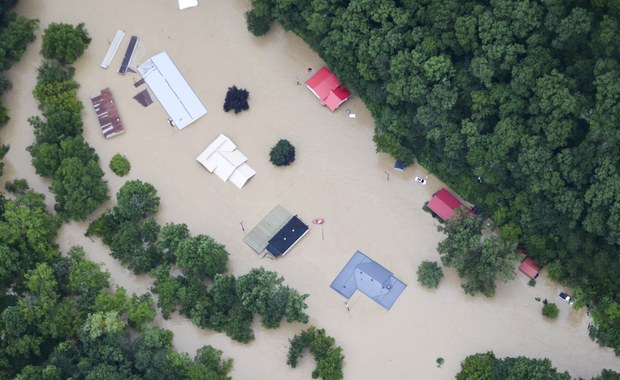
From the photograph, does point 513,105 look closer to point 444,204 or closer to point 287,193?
point 444,204

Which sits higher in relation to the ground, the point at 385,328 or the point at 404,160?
the point at 404,160

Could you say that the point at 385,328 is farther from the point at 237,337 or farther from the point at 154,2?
the point at 154,2

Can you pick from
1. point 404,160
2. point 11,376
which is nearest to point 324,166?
point 404,160

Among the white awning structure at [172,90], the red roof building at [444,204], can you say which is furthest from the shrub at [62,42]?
the red roof building at [444,204]

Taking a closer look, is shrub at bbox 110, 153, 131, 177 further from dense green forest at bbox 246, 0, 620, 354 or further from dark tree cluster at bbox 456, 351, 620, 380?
dark tree cluster at bbox 456, 351, 620, 380

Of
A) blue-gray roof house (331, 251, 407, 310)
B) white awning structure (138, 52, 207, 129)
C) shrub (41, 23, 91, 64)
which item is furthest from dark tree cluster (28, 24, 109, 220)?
blue-gray roof house (331, 251, 407, 310)
